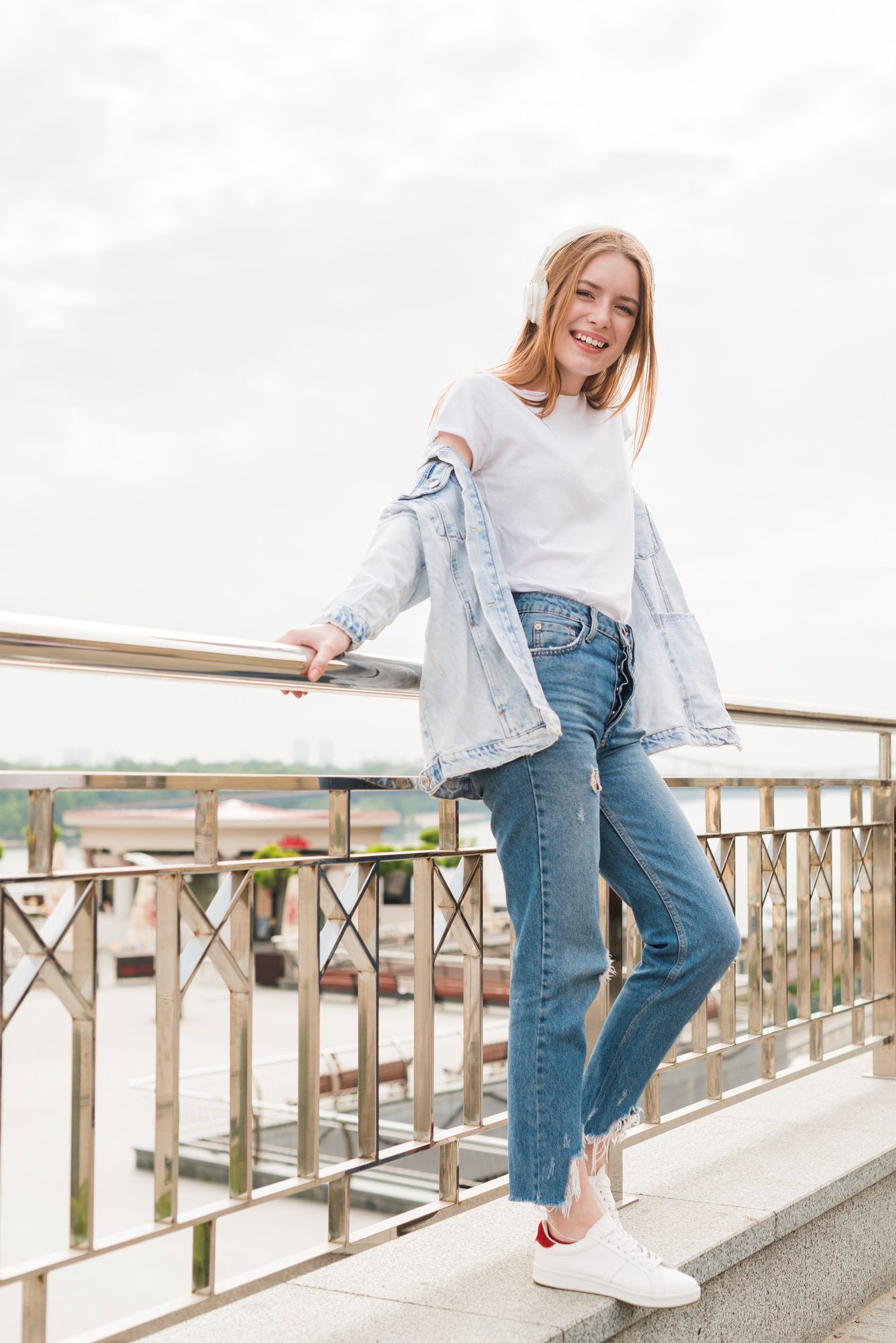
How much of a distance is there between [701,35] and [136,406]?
50.5m

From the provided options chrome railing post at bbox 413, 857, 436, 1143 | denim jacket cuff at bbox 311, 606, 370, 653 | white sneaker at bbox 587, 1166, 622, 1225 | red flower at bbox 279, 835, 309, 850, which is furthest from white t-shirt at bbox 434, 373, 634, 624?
red flower at bbox 279, 835, 309, 850

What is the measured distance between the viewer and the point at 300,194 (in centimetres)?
7281

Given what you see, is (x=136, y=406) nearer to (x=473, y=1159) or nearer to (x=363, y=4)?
(x=363, y=4)

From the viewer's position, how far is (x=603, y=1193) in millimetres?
1519

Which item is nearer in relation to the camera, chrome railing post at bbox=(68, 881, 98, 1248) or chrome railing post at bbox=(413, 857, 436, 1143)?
chrome railing post at bbox=(68, 881, 98, 1248)

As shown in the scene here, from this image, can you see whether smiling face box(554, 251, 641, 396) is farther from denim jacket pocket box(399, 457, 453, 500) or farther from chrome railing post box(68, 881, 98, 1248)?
chrome railing post box(68, 881, 98, 1248)

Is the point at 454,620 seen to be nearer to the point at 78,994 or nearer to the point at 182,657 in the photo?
the point at 182,657

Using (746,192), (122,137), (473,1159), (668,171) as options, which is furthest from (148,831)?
(122,137)

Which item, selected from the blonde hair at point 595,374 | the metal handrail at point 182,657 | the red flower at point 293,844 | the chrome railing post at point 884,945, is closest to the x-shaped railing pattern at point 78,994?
the metal handrail at point 182,657

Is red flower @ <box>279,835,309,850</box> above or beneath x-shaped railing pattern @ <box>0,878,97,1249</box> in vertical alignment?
beneath

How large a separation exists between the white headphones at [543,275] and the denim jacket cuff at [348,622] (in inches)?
21.1

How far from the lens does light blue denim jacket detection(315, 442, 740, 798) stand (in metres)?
1.35

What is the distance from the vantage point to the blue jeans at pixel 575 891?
4.62 ft

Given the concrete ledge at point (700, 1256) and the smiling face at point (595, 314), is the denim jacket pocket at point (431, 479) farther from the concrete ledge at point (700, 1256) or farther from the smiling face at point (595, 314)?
the concrete ledge at point (700, 1256)
